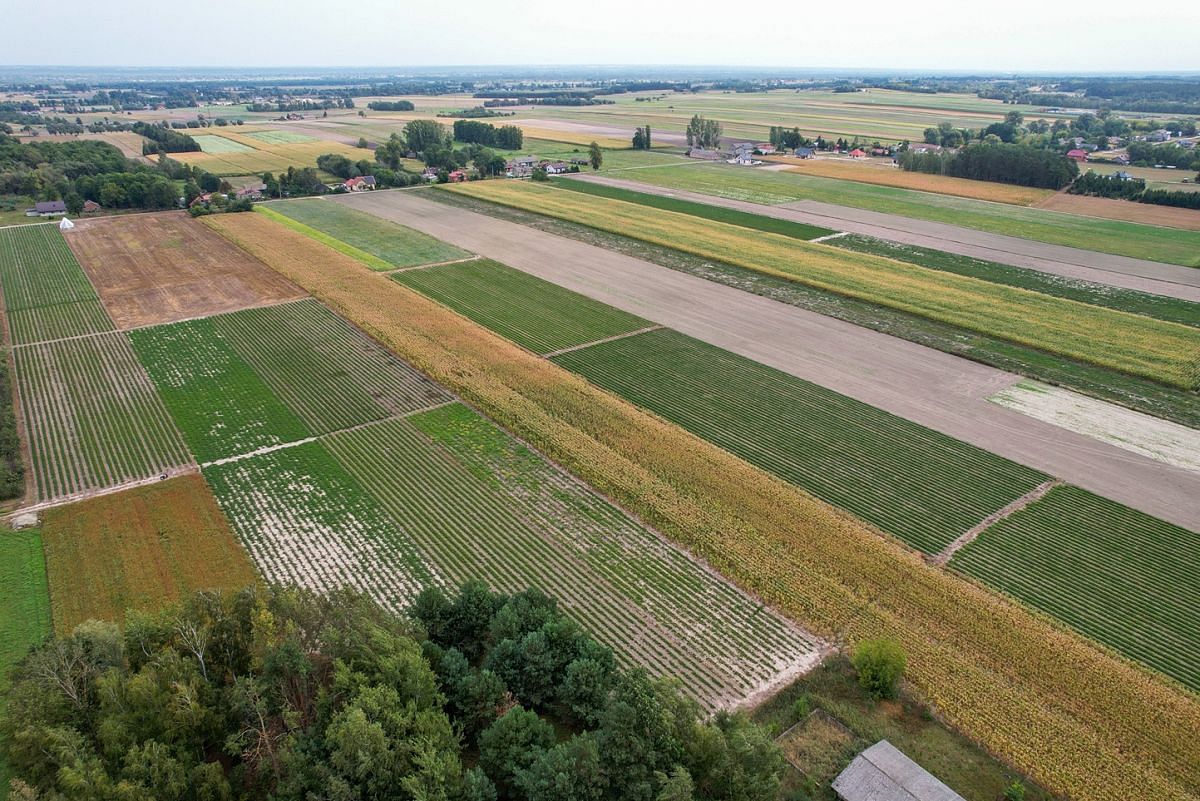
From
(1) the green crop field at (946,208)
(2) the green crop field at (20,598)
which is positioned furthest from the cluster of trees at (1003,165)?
(2) the green crop field at (20,598)

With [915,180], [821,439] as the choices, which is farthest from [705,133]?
[821,439]

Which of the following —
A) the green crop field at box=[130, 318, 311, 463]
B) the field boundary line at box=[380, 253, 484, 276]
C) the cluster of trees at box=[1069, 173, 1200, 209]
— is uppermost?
the cluster of trees at box=[1069, 173, 1200, 209]

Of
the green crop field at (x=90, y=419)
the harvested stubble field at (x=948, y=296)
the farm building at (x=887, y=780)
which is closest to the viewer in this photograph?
the farm building at (x=887, y=780)

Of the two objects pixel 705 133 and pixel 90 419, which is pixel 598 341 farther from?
pixel 705 133

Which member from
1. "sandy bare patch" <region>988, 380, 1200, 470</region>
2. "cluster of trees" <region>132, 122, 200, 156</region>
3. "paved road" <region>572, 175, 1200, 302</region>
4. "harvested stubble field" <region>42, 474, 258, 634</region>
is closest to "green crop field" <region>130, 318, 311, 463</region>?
"harvested stubble field" <region>42, 474, 258, 634</region>

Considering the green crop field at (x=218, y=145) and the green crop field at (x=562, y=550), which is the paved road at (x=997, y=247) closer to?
the green crop field at (x=562, y=550)

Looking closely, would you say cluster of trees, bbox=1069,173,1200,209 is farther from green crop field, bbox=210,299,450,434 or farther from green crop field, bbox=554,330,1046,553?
green crop field, bbox=210,299,450,434

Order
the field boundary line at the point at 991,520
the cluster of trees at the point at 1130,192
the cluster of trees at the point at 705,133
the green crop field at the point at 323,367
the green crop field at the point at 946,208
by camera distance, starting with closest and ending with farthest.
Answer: the field boundary line at the point at 991,520
the green crop field at the point at 323,367
the green crop field at the point at 946,208
the cluster of trees at the point at 1130,192
the cluster of trees at the point at 705,133

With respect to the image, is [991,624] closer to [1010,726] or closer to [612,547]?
[1010,726]
